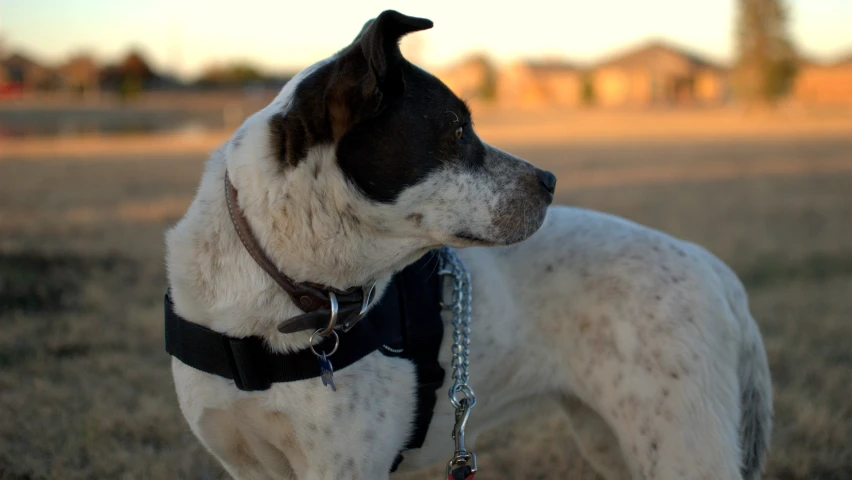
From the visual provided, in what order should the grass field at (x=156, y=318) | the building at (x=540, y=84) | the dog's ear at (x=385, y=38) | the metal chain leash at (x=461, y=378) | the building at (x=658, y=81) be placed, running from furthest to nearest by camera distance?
the building at (x=540, y=84)
the building at (x=658, y=81)
the grass field at (x=156, y=318)
the metal chain leash at (x=461, y=378)
the dog's ear at (x=385, y=38)

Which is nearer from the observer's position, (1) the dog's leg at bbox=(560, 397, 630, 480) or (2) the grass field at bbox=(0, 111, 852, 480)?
(1) the dog's leg at bbox=(560, 397, 630, 480)

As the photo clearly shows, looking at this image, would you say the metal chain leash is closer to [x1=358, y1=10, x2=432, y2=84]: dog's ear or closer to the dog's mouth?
the dog's mouth

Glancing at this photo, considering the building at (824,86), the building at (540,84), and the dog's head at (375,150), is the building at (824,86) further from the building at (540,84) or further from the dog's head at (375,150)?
the dog's head at (375,150)

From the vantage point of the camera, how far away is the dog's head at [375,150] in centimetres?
197

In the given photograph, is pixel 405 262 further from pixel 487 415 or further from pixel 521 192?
pixel 487 415

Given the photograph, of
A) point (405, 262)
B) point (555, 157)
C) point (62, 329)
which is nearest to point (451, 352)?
point (405, 262)

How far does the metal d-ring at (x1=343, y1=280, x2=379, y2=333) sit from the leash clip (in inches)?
19.2

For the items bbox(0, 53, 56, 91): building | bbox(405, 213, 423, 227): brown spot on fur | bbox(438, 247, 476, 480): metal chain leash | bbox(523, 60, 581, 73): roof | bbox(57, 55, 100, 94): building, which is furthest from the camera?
bbox(523, 60, 581, 73): roof

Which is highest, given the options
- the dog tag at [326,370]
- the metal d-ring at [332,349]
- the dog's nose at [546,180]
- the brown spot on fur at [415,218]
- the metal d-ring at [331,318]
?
the dog's nose at [546,180]

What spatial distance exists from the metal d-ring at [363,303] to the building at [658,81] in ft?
226

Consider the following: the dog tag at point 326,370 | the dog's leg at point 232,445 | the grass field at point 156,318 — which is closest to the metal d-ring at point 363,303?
the dog tag at point 326,370

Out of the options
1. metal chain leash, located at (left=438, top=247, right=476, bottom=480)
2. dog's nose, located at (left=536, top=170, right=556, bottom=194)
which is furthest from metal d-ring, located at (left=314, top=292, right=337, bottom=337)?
dog's nose, located at (left=536, top=170, right=556, bottom=194)

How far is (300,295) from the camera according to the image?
6.73ft

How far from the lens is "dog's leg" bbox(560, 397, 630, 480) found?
284 cm
